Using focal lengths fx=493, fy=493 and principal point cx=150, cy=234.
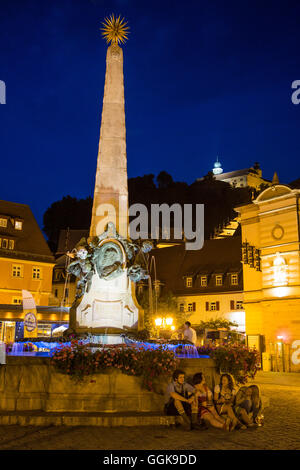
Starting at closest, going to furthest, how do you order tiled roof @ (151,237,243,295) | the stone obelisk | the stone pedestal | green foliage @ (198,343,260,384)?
green foliage @ (198,343,260,384) → the stone pedestal → the stone obelisk → tiled roof @ (151,237,243,295)

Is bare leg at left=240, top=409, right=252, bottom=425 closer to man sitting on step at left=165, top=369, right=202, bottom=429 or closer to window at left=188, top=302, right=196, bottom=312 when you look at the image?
man sitting on step at left=165, top=369, right=202, bottom=429

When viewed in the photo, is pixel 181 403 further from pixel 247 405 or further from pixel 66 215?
pixel 66 215

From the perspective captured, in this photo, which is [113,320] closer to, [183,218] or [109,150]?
[109,150]

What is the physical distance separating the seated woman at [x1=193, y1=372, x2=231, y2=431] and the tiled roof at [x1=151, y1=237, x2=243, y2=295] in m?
35.9

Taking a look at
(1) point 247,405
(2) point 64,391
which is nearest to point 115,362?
(2) point 64,391

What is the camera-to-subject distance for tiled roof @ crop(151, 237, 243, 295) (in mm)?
46938

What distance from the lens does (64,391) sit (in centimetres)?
998

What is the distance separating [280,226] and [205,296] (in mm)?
16038

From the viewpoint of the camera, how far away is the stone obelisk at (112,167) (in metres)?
15.7

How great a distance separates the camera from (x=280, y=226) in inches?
1283

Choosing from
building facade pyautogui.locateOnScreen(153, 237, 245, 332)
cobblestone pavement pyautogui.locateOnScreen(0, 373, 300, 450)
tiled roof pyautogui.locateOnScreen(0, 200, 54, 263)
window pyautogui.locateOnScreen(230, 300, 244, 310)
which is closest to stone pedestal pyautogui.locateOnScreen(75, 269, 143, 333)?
cobblestone pavement pyautogui.locateOnScreen(0, 373, 300, 450)

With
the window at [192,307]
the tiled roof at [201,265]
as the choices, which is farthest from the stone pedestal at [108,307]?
the window at [192,307]

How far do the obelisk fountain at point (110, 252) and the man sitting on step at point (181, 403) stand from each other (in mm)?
4941

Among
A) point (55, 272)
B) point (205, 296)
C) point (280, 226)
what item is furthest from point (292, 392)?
point (55, 272)
